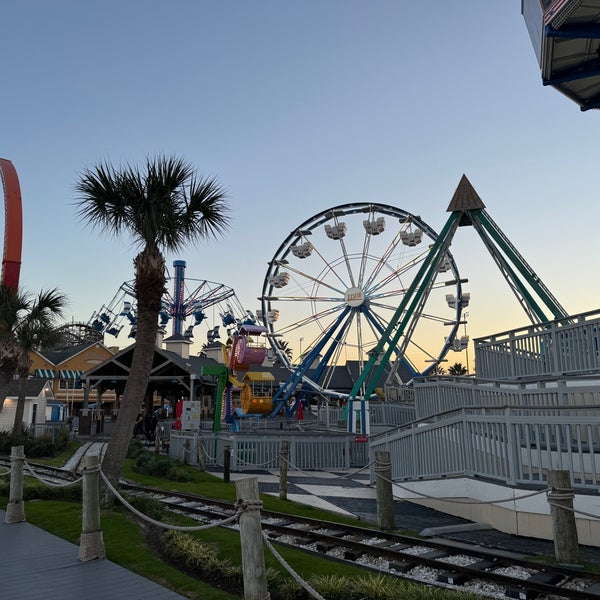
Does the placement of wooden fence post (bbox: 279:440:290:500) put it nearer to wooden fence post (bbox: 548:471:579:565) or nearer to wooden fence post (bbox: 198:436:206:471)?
wooden fence post (bbox: 198:436:206:471)

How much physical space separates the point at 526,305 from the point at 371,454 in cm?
1105

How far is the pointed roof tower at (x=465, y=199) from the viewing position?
971 inches

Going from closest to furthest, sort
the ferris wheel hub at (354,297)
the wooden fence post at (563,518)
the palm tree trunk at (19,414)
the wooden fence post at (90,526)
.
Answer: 1. the wooden fence post at (563,518)
2. the wooden fence post at (90,526)
3. the palm tree trunk at (19,414)
4. the ferris wheel hub at (354,297)

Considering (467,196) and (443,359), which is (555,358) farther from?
(443,359)

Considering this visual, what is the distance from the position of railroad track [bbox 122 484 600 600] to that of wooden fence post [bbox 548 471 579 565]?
19 centimetres

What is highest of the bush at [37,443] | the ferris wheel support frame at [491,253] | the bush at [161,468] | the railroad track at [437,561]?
the ferris wheel support frame at [491,253]

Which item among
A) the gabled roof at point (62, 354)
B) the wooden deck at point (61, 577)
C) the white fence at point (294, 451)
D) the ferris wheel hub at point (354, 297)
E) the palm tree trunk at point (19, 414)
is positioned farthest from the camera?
the gabled roof at point (62, 354)

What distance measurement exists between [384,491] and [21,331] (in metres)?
23.1

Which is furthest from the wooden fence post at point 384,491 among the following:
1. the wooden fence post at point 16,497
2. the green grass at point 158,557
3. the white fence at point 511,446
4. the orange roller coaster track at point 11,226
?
the orange roller coaster track at point 11,226

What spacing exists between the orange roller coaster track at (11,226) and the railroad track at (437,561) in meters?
27.8

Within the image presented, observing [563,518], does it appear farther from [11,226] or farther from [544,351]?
[11,226]

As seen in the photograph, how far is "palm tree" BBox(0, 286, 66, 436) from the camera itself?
87.1 feet

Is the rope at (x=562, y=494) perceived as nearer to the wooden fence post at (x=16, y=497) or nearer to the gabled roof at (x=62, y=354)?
the wooden fence post at (x=16, y=497)

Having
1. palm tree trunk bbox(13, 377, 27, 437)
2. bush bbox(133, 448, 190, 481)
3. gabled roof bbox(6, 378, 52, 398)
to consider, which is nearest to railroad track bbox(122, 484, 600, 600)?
bush bbox(133, 448, 190, 481)
